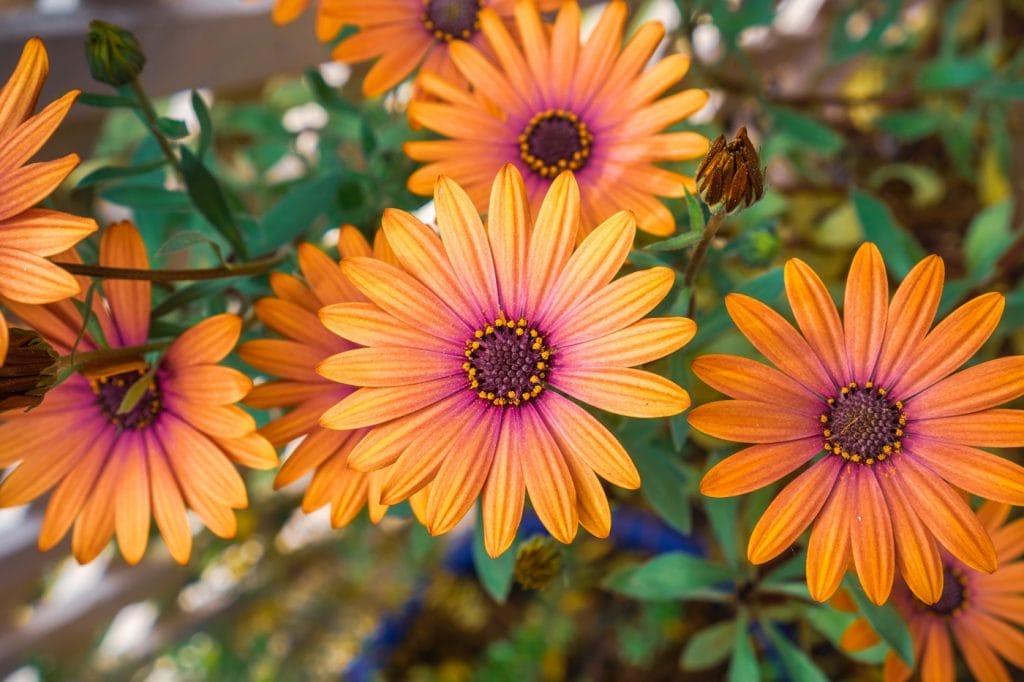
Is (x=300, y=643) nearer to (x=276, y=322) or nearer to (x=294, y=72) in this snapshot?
(x=294, y=72)

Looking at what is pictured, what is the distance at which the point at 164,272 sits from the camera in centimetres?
47

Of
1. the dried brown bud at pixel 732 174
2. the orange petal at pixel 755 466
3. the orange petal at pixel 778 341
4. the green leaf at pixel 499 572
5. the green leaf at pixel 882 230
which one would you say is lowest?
the green leaf at pixel 499 572

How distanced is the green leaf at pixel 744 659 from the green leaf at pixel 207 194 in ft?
1.59

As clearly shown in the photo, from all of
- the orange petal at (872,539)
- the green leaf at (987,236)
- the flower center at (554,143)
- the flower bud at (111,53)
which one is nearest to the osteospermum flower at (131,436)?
the flower bud at (111,53)

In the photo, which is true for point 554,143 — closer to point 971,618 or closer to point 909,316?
point 909,316

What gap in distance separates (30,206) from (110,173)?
0.57ft

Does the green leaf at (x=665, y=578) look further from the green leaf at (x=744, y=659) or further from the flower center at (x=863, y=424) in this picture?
the flower center at (x=863, y=424)

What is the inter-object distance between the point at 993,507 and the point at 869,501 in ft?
0.49

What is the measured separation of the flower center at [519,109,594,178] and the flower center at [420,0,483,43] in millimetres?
90

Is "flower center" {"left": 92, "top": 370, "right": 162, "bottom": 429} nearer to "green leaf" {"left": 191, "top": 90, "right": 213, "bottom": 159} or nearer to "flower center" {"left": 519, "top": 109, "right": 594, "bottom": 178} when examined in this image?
"green leaf" {"left": 191, "top": 90, "right": 213, "bottom": 159}

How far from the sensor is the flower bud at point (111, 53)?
1.64 feet

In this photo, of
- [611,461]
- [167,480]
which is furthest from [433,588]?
[611,461]

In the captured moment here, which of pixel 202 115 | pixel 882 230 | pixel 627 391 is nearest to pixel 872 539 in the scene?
pixel 627 391

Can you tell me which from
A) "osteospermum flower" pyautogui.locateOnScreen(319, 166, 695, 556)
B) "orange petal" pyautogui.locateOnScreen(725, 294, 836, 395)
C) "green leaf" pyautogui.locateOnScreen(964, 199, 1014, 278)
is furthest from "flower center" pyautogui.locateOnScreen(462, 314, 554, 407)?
"green leaf" pyautogui.locateOnScreen(964, 199, 1014, 278)
